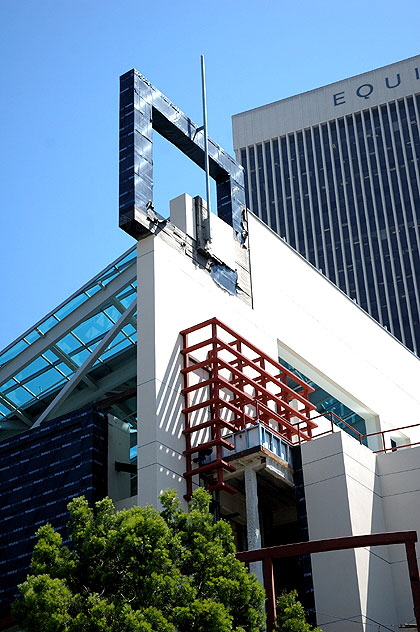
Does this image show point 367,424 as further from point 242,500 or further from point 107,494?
point 107,494

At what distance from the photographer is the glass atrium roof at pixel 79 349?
138 feet

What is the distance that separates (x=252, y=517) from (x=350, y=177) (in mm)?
103228

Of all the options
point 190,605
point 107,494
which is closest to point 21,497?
point 107,494

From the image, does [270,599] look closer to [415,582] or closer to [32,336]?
[415,582]

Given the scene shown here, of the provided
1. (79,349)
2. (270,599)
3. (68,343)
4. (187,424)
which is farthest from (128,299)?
(270,599)

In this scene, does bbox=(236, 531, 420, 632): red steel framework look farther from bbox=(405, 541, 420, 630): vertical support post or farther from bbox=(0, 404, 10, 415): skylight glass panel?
bbox=(0, 404, 10, 415): skylight glass panel

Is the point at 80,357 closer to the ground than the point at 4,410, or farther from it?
farther from it

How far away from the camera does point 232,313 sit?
4006 cm

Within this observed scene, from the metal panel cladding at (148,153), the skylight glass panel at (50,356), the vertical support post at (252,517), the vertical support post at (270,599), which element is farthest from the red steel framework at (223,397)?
the skylight glass panel at (50,356)

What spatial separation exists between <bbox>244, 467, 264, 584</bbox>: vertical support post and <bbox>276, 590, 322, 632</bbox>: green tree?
4.95 meters

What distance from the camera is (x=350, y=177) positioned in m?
132

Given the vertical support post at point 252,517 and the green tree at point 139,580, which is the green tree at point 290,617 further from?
the vertical support post at point 252,517

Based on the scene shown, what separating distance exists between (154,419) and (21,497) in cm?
583

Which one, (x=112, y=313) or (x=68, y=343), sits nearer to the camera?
(x=112, y=313)
